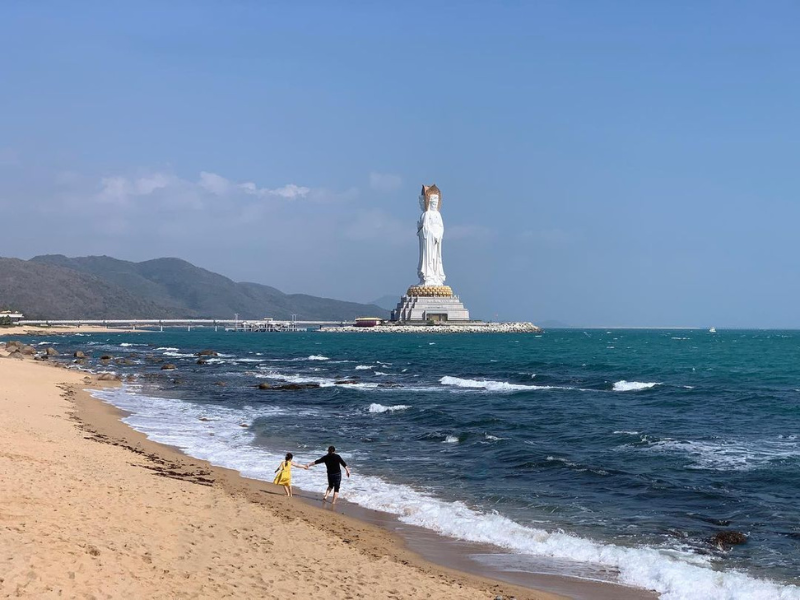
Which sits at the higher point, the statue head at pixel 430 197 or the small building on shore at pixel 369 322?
the statue head at pixel 430 197

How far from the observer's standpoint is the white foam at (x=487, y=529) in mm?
10969

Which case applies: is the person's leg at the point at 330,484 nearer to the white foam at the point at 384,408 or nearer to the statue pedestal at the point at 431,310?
the white foam at the point at 384,408

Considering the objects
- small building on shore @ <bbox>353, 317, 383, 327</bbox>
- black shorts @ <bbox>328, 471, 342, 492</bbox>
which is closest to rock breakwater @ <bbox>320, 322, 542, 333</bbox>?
small building on shore @ <bbox>353, 317, 383, 327</bbox>

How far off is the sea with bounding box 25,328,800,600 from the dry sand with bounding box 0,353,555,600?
177 centimetres

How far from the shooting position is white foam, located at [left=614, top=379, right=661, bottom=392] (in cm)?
4100

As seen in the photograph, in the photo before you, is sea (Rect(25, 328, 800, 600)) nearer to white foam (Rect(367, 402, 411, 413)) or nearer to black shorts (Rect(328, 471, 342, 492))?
white foam (Rect(367, 402, 411, 413))

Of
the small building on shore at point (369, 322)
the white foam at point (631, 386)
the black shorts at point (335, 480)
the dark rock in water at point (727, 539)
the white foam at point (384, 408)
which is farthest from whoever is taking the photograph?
the small building on shore at point (369, 322)

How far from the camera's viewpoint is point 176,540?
35.3ft

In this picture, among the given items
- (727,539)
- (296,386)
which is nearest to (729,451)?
(727,539)

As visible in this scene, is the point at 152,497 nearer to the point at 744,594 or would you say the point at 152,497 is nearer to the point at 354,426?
the point at 744,594

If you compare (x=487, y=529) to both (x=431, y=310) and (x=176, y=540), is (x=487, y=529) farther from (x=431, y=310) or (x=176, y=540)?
(x=431, y=310)

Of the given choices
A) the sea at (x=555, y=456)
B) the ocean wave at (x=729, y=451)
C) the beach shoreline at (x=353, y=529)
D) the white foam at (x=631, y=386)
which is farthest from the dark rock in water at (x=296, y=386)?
the ocean wave at (x=729, y=451)

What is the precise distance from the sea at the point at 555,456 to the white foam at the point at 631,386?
28 centimetres

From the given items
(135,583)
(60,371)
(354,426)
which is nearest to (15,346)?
(60,371)
